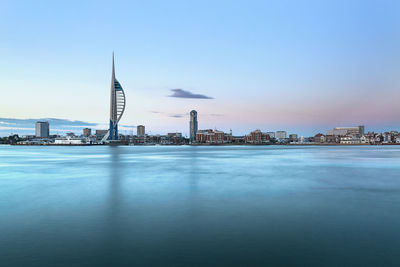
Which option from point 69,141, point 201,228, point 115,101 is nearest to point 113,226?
point 201,228

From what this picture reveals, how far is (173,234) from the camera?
9281mm

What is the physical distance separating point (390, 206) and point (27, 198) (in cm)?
1807

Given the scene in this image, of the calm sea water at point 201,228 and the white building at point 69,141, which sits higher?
the white building at point 69,141

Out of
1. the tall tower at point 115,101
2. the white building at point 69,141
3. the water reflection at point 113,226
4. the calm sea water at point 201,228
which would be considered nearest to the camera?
the calm sea water at point 201,228

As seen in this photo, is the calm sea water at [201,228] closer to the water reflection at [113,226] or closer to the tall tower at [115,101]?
the water reflection at [113,226]

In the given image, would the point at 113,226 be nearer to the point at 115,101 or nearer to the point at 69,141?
the point at 115,101

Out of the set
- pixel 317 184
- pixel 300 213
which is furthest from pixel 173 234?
pixel 317 184

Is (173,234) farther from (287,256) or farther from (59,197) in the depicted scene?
(59,197)

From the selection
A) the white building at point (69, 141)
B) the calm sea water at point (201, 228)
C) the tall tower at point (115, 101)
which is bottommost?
the calm sea water at point (201, 228)

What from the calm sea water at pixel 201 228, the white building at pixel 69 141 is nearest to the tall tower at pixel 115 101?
the white building at pixel 69 141

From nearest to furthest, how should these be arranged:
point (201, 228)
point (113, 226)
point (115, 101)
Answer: point (201, 228) → point (113, 226) → point (115, 101)

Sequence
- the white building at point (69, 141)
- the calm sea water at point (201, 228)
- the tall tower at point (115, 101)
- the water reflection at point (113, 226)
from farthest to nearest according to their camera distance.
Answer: the white building at point (69, 141)
the tall tower at point (115, 101)
the water reflection at point (113, 226)
the calm sea water at point (201, 228)

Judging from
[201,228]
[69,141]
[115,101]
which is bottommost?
[201,228]

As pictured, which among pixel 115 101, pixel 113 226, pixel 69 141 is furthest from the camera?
pixel 69 141
